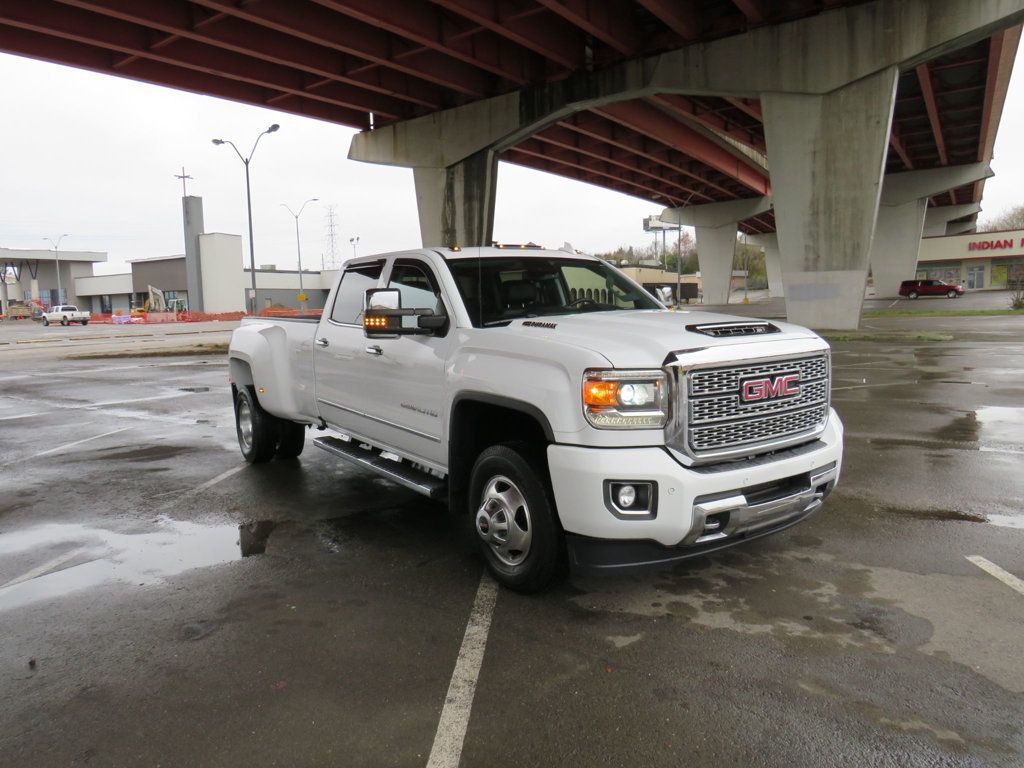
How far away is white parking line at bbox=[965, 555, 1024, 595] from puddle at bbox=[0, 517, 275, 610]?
458 cm

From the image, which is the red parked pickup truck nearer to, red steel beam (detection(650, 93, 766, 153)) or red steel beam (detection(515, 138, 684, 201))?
red steel beam (detection(515, 138, 684, 201))

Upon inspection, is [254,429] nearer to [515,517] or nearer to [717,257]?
[515,517]

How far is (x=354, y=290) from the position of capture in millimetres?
6066

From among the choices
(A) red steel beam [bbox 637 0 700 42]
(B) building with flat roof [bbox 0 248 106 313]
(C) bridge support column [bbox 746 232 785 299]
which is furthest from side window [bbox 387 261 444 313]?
(B) building with flat roof [bbox 0 248 106 313]

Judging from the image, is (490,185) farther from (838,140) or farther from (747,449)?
(747,449)

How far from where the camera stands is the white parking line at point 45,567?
4.51 metres

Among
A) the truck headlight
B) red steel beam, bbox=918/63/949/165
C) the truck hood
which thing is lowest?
the truck headlight

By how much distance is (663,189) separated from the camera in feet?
172

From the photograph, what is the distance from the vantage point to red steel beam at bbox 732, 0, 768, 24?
1921cm

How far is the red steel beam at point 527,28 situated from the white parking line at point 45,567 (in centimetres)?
1608

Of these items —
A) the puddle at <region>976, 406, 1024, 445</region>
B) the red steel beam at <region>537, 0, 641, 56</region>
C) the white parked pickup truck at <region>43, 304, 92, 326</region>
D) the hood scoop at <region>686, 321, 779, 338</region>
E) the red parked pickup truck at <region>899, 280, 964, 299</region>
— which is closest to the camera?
the hood scoop at <region>686, 321, 779, 338</region>

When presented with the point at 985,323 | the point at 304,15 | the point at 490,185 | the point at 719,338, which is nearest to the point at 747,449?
the point at 719,338

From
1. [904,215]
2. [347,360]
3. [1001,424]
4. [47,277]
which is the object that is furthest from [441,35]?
[47,277]

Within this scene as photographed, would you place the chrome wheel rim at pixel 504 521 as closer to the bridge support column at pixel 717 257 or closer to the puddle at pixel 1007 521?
the puddle at pixel 1007 521
